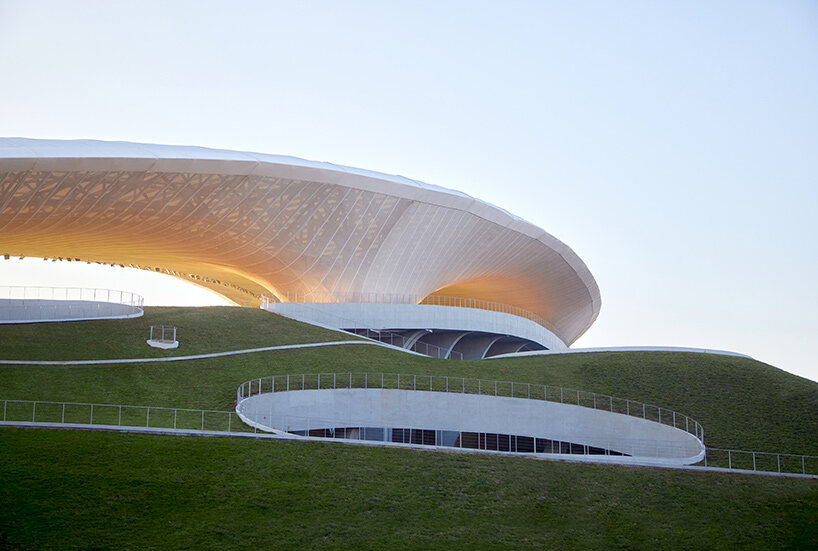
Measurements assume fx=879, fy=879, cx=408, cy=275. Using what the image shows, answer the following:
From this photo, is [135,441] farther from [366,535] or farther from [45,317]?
[45,317]

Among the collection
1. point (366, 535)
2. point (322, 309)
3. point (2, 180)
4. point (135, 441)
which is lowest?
point (366, 535)

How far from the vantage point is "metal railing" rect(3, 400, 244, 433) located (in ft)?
78.7

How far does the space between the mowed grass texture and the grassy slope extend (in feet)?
43.3

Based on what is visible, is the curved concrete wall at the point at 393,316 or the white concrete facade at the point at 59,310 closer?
the white concrete facade at the point at 59,310

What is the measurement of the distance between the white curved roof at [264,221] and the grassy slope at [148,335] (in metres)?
4.98

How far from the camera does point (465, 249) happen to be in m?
56.0

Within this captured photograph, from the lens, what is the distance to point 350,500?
19.3 m

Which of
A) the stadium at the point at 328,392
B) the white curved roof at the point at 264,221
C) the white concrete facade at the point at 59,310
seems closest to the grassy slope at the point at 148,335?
the stadium at the point at 328,392

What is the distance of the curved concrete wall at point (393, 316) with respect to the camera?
47.9m

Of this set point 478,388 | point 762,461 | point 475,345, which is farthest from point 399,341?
point 762,461

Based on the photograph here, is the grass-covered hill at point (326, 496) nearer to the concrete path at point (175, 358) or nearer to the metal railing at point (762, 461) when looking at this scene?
the metal railing at point (762, 461)

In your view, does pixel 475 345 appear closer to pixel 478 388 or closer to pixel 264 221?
pixel 264 221

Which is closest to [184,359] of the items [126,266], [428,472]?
[428,472]

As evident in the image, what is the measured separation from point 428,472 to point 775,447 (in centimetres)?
1500
